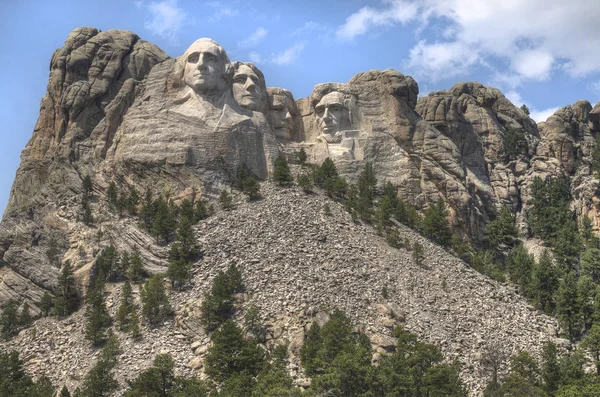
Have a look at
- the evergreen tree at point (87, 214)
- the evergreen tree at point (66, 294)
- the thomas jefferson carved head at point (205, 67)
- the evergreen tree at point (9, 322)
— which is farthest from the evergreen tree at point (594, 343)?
the evergreen tree at point (9, 322)

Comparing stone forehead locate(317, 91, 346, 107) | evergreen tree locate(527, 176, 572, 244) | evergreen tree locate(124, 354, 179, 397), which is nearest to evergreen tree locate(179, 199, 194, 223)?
stone forehead locate(317, 91, 346, 107)

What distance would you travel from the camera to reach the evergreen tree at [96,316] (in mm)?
61750

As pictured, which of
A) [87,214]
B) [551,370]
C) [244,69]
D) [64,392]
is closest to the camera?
[64,392]

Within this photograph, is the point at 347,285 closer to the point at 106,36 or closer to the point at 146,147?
the point at 146,147

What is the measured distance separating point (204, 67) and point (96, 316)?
2169 cm

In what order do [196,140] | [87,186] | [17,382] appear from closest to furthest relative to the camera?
[17,382] < [87,186] < [196,140]

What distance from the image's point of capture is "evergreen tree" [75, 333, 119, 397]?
56.0 meters

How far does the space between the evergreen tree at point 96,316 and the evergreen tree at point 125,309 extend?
31.6 inches

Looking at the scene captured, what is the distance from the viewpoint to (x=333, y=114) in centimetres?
8169

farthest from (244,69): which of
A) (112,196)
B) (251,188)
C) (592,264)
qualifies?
(592,264)

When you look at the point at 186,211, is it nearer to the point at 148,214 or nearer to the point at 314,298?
the point at 148,214

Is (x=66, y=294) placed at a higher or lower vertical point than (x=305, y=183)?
lower

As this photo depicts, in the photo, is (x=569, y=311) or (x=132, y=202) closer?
(x=569, y=311)

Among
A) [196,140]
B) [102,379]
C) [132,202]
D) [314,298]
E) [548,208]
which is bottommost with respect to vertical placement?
A: [102,379]
